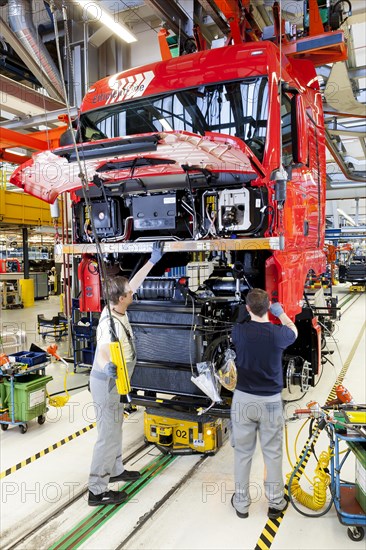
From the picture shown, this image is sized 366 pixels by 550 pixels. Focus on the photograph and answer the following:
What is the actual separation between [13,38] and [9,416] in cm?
456

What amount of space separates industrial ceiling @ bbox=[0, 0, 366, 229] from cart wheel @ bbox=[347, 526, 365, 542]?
4392 mm

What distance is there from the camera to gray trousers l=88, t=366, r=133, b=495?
297cm

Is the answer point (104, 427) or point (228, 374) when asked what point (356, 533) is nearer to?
point (228, 374)

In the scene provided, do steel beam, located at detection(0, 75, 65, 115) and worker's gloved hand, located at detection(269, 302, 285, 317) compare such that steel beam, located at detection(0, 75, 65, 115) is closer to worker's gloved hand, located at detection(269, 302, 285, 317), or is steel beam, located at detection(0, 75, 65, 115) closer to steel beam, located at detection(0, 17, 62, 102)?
steel beam, located at detection(0, 17, 62, 102)

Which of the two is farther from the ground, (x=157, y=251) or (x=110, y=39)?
(x=110, y=39)

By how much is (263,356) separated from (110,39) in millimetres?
6281

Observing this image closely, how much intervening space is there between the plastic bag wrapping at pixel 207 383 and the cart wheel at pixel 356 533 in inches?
45.7

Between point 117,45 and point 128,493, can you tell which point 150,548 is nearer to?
point 128,493

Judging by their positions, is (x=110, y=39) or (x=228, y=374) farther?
(x=110, y=39)

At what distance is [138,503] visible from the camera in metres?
3.05

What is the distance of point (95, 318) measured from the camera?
169 inches

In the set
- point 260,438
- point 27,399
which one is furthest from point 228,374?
point 27,399

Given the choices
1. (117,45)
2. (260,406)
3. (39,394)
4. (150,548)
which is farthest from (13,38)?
(150,548)

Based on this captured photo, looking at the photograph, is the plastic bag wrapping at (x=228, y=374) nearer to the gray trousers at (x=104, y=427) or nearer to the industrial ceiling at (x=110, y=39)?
the gray trousers at (x=104, y=427)
